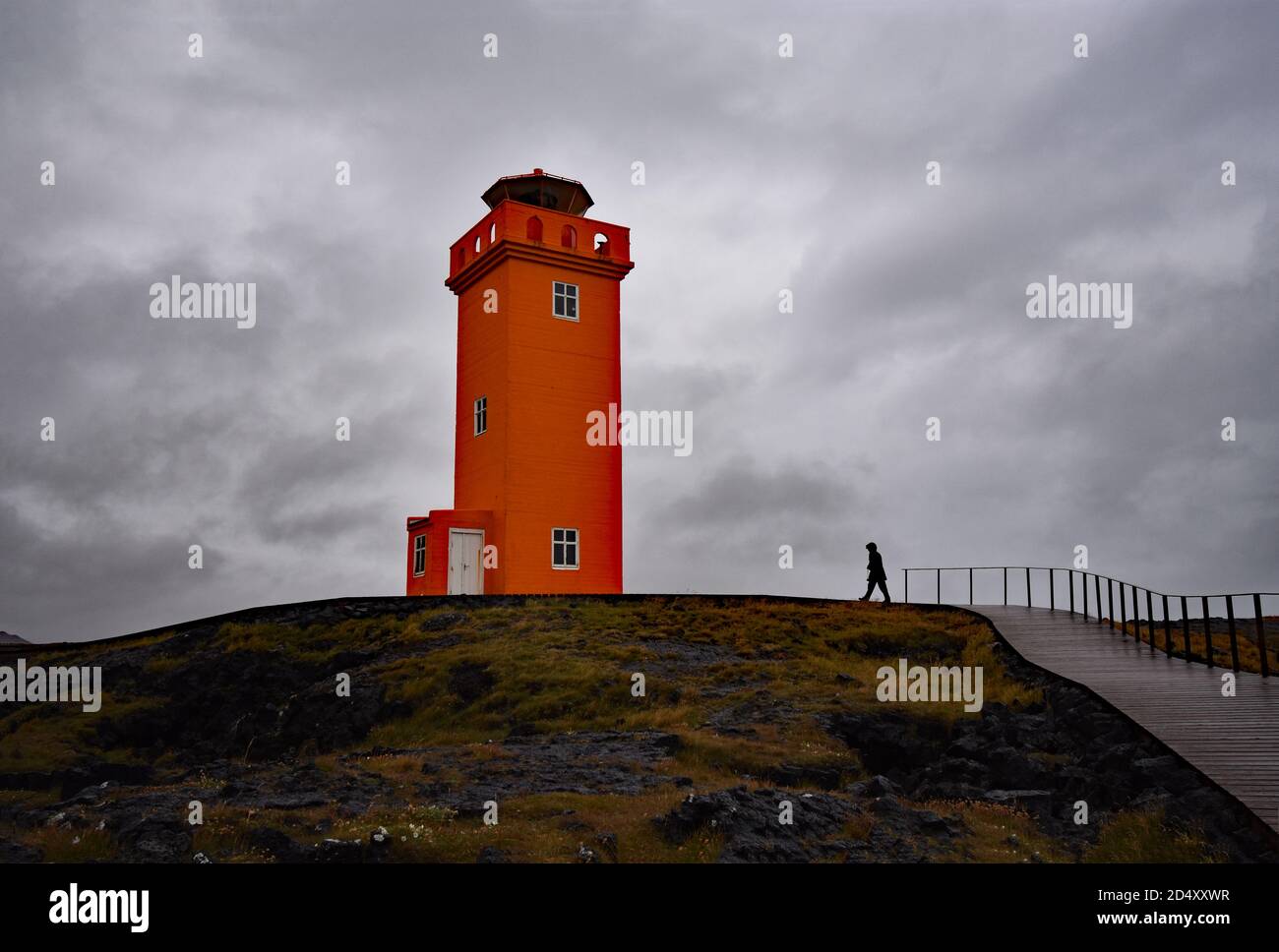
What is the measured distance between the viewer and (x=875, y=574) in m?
28.8

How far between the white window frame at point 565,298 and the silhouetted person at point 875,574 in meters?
11.1

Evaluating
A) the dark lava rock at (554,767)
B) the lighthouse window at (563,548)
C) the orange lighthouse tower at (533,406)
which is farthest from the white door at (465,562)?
the dark lava rock at (554,767)

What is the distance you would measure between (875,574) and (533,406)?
10727 millimetres

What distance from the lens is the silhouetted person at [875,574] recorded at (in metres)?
Result: 28.7

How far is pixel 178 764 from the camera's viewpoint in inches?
805

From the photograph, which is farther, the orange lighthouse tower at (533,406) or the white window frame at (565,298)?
the white window frame at (565,298)

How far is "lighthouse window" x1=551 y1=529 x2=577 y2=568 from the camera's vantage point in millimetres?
30219

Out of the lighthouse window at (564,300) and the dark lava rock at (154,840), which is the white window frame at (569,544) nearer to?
the lighthouse window at (564,300)

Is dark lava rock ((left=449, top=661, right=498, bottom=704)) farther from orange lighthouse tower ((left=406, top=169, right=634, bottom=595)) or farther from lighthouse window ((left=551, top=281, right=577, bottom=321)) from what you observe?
lighthouse window ((left=551, top=281, right=577, bottom=321))

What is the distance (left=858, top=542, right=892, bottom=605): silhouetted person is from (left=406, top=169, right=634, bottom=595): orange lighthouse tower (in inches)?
286

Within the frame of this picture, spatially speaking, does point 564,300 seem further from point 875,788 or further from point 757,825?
point 757,825

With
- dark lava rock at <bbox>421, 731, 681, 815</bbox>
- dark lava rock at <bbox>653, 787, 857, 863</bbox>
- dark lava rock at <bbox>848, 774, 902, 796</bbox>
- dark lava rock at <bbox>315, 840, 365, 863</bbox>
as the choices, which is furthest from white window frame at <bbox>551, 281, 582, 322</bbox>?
dark lava rock at <bbox>315, 840, 365, 863</bbox>
